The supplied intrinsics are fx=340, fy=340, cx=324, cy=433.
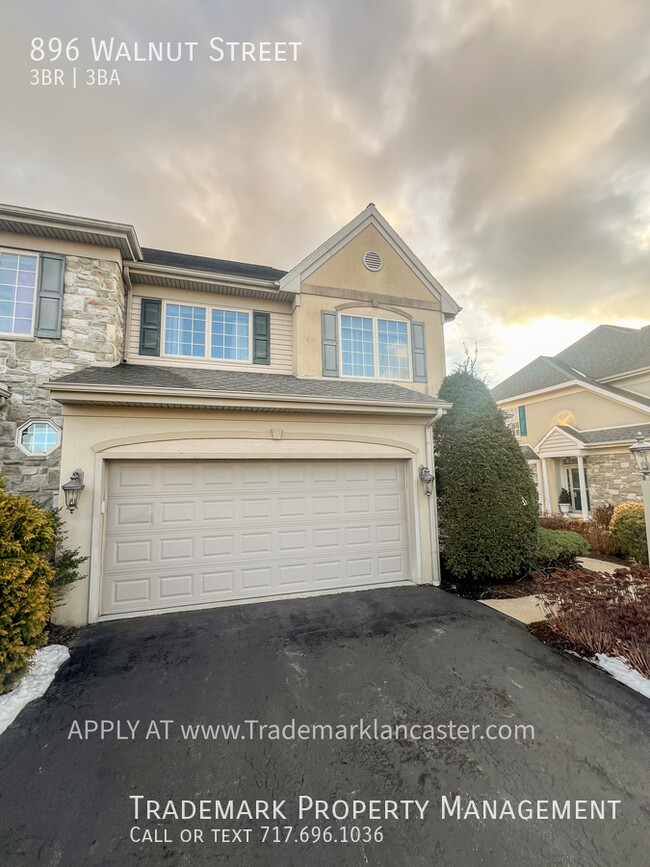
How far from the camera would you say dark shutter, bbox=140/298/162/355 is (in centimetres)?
819

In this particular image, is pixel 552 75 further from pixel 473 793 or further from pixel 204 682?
pixel 204 682

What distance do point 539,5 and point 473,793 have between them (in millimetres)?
12656

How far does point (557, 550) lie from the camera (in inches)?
300

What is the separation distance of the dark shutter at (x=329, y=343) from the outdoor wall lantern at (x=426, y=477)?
3537mm

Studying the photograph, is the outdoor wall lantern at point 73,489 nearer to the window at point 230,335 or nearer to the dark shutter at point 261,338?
the window at point 230,335

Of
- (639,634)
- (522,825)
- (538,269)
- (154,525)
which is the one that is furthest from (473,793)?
(538,269)

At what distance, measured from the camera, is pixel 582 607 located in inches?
179

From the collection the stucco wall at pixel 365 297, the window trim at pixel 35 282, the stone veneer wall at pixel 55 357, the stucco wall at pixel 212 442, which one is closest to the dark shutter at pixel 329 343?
the stucco wall at pixel 365 297

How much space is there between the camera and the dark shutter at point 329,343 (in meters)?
9.06

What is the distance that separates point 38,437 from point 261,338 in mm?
5291

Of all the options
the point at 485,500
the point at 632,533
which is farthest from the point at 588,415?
the point at 485,500

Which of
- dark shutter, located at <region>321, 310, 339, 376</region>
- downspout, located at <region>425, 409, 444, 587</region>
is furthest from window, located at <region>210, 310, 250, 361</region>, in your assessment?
downspout, located at <region>425, 409, 444, 587</region>

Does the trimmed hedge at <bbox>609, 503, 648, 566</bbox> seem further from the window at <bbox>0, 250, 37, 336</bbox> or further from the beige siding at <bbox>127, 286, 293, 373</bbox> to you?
the window at <bbox>0, 250, 37, 336</bbox>

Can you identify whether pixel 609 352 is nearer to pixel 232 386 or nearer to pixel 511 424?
pixel 511 424
